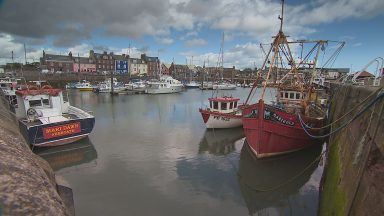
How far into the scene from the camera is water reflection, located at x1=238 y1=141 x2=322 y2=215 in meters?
10.8

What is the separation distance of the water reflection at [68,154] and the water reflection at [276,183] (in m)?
9.56

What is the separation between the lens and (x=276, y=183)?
12953 mm

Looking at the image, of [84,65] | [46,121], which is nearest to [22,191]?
[46,121]

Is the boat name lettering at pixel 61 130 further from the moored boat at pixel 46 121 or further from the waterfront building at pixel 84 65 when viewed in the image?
the waterfront building at pixel 84 65

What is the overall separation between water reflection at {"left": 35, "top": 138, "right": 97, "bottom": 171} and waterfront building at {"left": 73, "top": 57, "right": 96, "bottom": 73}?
97.1 m

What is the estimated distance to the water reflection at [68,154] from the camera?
51.2 feet

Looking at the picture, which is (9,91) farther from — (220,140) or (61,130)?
(220,140)

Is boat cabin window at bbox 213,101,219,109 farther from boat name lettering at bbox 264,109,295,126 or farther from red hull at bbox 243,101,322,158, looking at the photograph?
boat name lettering at bbox 264,109,295,126

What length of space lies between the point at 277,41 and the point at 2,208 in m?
17.7

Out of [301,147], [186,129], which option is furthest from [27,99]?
[301,147]

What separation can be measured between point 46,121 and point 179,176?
1013cm

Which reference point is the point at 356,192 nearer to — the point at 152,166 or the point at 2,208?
the point at 2,208

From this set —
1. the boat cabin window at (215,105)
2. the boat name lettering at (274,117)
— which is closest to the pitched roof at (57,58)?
the boat cabin window at (215,105)

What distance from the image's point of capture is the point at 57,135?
1742 cm
